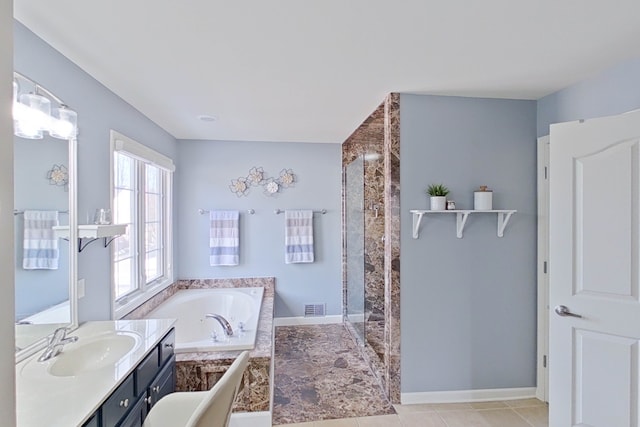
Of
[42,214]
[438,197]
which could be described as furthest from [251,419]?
[438,197]

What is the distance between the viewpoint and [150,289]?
326 cm

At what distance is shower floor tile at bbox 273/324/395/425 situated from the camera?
2.42m

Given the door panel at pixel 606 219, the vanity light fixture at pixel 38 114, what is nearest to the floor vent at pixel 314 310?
the door panel at pixel 606 219

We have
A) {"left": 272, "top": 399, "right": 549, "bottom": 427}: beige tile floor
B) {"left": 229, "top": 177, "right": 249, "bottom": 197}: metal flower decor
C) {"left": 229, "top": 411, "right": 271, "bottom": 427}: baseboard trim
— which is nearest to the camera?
{"left": 229, "top": 411, "right": 271, "bottom": 427}: baseboard trim

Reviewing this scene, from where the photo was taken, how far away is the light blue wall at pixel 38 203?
4.95ft

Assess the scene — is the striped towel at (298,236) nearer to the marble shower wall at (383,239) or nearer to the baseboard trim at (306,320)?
the baseboard trim at (306,320)

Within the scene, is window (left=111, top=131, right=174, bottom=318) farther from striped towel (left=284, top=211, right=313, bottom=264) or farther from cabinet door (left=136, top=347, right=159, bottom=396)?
striped towel (left=284, top=211, right=313, bottom=264)

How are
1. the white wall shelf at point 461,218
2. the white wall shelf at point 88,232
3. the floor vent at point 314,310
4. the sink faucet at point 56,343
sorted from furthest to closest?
the floor vent at point 314,310
the white wall shelf at point 461,218
the white wall shelf at point 88,232
the sink faucet at point 56,343

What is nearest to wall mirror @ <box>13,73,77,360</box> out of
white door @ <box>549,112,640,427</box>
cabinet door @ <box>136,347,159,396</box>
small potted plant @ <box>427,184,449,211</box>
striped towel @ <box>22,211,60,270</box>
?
striped towel @ <box>22,211,60,270</box>

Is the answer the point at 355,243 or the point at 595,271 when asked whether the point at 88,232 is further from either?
the point at 595,271

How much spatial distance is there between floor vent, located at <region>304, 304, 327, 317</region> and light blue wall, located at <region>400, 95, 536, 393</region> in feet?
6.31

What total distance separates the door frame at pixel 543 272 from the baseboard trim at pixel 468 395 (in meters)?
0.13

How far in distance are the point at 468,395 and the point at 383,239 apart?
4.50ft

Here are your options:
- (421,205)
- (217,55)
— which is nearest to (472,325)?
(421,205)
